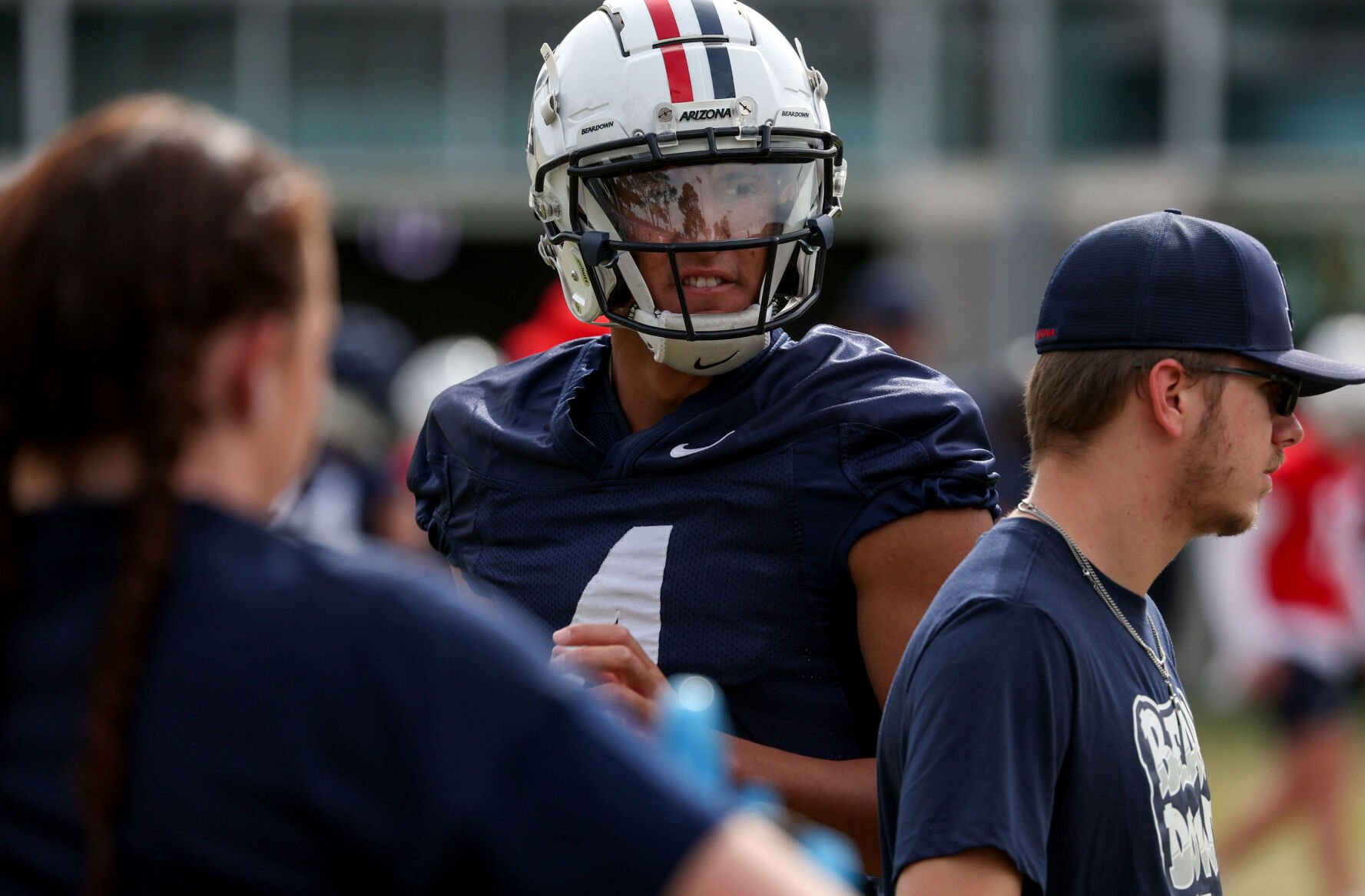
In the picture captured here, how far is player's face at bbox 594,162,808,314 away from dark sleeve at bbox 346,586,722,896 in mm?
1325

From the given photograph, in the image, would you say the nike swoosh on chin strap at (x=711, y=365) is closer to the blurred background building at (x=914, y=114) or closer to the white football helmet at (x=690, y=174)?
the white football helmet at (x=690, y=174)

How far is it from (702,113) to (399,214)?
49.2 ft

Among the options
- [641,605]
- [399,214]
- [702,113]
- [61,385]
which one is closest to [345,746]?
[61,385]

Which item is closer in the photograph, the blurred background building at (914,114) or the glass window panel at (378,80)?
the blurred background building at (914,114)

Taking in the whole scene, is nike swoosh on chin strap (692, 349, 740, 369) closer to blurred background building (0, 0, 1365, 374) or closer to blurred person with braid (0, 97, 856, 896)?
blurred person with braid (0, 97, 856, 896)

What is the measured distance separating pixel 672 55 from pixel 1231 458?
1.02m

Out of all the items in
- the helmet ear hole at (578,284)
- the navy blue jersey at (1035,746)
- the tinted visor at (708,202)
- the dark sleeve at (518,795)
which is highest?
the tinted visor at (708,202)

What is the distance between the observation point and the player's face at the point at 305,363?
1.51m

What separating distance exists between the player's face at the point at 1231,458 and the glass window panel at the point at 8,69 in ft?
54.2

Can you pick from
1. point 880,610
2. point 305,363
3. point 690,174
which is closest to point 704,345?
point 690,174

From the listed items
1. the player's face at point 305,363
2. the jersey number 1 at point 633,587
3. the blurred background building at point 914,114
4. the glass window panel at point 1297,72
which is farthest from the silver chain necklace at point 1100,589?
the glass window panel at point 1297,72

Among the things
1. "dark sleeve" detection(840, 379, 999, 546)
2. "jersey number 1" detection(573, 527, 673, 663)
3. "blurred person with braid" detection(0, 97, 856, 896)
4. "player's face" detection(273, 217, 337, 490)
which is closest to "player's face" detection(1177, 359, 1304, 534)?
"dark sleeve" detection(840, 379, 999, 546)

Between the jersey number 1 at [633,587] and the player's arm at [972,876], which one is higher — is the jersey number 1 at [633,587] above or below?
above

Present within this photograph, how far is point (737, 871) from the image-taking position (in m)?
1.35
